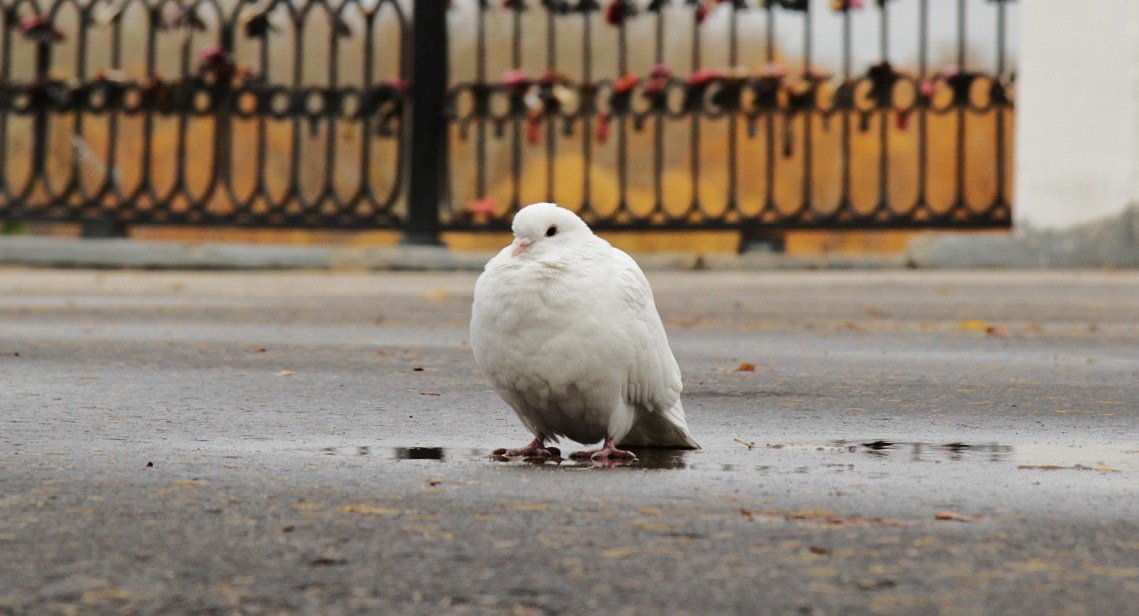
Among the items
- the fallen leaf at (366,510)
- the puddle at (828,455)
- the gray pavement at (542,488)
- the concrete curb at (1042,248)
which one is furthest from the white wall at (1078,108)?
the fallen leaf at (366,510)

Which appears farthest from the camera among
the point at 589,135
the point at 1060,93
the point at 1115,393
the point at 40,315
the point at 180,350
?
the point at 589,135

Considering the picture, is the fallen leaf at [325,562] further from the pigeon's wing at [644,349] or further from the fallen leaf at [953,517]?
the pigeon's wing at [644,349]

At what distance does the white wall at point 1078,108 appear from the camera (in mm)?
10891

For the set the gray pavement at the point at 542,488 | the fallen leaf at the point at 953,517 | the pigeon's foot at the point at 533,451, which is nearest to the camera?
the gray pavement at the point at 542,488

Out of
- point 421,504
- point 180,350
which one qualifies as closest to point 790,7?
point 180,350

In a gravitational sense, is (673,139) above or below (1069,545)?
above

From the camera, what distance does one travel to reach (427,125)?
39.1 feet

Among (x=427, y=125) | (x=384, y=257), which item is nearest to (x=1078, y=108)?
(x=427, y=125)

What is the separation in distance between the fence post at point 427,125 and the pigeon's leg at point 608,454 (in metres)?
8.69

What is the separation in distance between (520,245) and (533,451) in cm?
42

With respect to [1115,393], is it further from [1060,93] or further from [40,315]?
[1060,93]

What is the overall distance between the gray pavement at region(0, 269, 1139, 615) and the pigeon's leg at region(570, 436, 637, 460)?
2.6 inches

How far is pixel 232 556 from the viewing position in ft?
7.47

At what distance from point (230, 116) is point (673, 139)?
168 inches
